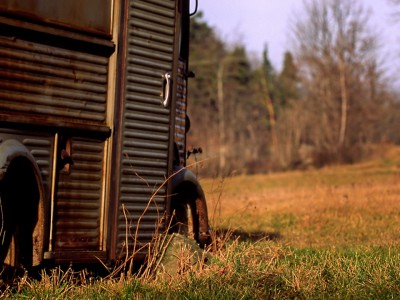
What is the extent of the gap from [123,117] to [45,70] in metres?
0.92

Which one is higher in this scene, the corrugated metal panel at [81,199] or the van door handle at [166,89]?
the van door handle at [166,89]

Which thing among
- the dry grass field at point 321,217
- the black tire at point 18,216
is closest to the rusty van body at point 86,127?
the black tire at point 18,216

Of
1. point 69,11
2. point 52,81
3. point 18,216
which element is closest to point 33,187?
point 18,216

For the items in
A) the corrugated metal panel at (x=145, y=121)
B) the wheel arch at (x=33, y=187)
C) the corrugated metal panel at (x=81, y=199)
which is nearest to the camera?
the wheel arch at (x=33, y=187)

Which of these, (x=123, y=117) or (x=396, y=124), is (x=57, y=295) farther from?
(x=396, y=124)

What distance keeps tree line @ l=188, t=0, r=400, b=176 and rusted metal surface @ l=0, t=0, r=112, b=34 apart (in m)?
39.9

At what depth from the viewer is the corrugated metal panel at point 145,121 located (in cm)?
740

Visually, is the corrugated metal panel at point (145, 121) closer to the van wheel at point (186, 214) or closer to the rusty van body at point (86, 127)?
the rusty van body at point (86, 127)

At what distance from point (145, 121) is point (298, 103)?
57.0 metres

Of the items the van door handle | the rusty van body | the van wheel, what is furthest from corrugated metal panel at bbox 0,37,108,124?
the van wheel

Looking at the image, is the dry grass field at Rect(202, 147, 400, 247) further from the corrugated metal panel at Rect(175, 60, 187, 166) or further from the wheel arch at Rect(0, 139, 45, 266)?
the wheel arch at Rect(0, 139, 45, 266)

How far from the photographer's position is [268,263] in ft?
23.6

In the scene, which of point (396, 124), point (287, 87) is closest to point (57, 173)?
point (287, 87)

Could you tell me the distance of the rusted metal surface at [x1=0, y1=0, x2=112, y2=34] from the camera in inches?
258
